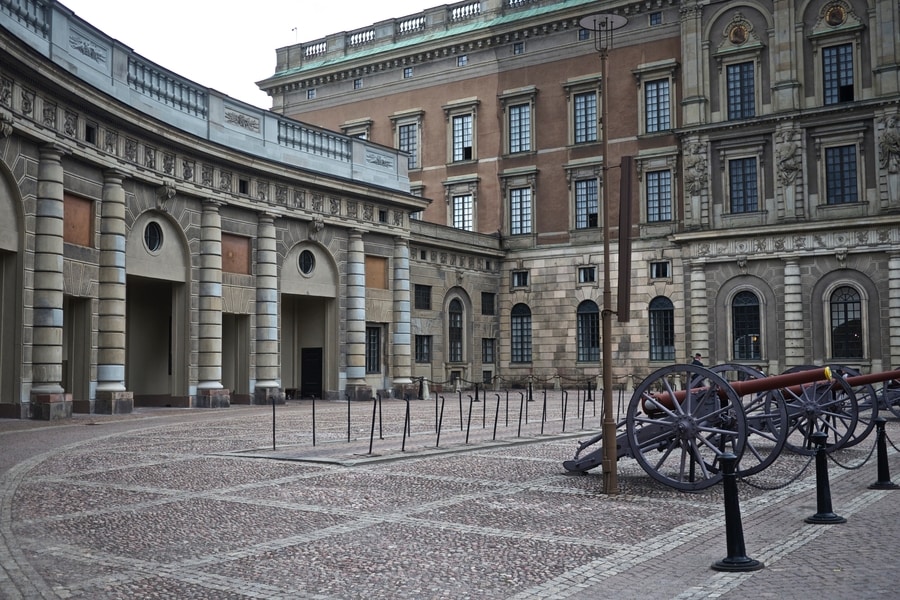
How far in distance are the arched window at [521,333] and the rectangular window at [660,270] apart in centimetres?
669

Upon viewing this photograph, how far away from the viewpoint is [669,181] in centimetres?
4303

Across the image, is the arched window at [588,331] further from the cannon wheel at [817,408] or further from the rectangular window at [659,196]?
the cannon wheel at [817,408]

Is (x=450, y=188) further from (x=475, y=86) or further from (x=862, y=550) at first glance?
(x=862, y=550)

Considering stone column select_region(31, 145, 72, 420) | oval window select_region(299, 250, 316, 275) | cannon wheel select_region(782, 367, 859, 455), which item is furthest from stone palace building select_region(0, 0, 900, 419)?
cannon wheel select_region(782, 367, 859, 455)

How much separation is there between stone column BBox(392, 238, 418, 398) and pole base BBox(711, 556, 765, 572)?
2931cm

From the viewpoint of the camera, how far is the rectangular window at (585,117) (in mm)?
44969

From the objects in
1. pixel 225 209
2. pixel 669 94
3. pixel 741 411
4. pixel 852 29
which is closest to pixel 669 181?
pixel 669 94

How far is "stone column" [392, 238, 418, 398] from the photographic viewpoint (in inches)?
1451

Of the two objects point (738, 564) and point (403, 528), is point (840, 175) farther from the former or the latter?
point (738, 564)

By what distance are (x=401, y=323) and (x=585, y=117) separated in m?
15.0

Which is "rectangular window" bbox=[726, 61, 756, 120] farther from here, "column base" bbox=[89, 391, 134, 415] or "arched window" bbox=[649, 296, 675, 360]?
"column base" bbox=[89, 391, 134, 415]

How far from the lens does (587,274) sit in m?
45.1

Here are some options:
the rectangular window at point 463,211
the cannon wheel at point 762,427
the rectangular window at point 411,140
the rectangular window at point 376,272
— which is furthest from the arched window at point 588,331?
the cannon wheel at point 762,427

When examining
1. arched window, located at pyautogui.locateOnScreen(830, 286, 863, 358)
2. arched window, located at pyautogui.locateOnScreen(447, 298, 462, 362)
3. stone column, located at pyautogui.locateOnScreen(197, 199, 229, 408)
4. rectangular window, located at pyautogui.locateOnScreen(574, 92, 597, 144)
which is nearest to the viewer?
stone column, located at pyautogui.locateOnScreen(197, 199, 229, 408)
